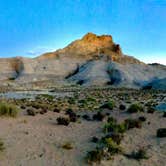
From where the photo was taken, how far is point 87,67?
133 metres

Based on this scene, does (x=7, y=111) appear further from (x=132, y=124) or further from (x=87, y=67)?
(x=87, y=67)

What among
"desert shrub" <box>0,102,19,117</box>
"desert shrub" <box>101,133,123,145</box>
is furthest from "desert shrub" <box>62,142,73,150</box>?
"desert shrub" <box>0,102,19,117</box>

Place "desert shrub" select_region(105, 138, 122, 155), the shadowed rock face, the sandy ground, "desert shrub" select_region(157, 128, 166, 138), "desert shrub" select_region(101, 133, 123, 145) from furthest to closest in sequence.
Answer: the shadowed rock face
"desert shrub" select_region(157, 128, 166, 138)
"desert shrub" select_region(101, 133, 123, 145)
"desert shrub" select_region(105, 138, 122, 155)
the sandy ground

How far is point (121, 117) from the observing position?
2383 centimetres

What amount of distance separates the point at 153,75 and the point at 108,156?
364 ft

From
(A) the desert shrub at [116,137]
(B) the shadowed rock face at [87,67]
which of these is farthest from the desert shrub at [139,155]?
(B) the shadowed rock face at [87,67]

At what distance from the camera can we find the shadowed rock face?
115500 mm

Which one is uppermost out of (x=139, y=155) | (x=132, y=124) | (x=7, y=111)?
(x=7, y=111)

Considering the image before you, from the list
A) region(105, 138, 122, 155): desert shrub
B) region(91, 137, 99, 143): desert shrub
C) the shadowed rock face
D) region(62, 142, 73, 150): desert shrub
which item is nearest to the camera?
region(105, 138, 122, 155): desert shrub

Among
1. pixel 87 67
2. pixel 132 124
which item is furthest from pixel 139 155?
pixel 87 67

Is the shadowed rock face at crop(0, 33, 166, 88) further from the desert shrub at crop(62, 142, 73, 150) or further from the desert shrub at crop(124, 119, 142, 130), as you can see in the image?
the desert shrub at crop(62, 142, 73, 150)

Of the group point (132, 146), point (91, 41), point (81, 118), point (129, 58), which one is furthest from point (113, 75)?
point (132, 146)

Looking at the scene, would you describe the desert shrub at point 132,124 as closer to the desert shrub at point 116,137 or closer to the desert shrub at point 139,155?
the desert shrub at point 116,137

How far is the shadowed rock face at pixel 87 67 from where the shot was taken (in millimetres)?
115500
